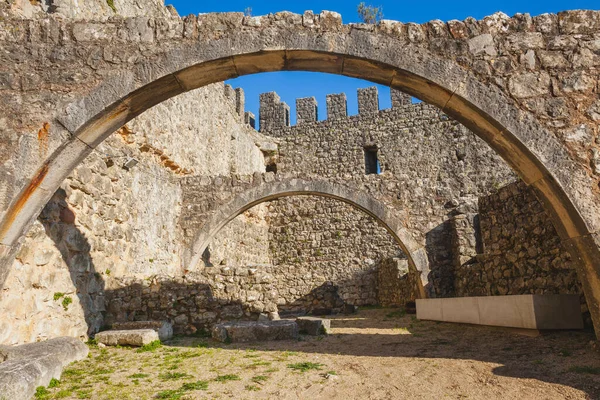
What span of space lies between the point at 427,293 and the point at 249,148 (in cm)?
867

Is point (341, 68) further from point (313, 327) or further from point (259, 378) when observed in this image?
point (313, 327)

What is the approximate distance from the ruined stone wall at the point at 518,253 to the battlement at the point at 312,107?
365 inches

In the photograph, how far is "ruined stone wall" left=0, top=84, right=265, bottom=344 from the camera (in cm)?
515

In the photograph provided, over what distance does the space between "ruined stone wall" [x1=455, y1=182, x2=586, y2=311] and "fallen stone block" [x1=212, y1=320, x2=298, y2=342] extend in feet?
11.0

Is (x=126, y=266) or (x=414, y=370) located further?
(x=126, y=266)

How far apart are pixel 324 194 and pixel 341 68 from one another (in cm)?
680

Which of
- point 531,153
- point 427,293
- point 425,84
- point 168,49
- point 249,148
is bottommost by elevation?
point 427,293

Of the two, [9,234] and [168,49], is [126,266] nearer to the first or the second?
[9,234]

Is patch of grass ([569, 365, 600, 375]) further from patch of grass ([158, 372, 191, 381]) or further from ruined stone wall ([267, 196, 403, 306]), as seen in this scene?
ruined stone wall ([267, 196, 403, 306])

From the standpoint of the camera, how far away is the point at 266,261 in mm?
15398

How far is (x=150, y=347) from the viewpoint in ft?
18.5

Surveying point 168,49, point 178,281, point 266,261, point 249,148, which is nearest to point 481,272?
point 178,281

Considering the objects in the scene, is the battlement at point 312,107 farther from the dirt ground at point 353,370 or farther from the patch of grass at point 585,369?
the patch of grass at point 585,369

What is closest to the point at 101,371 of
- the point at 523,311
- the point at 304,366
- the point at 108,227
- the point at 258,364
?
the point at 258,364
